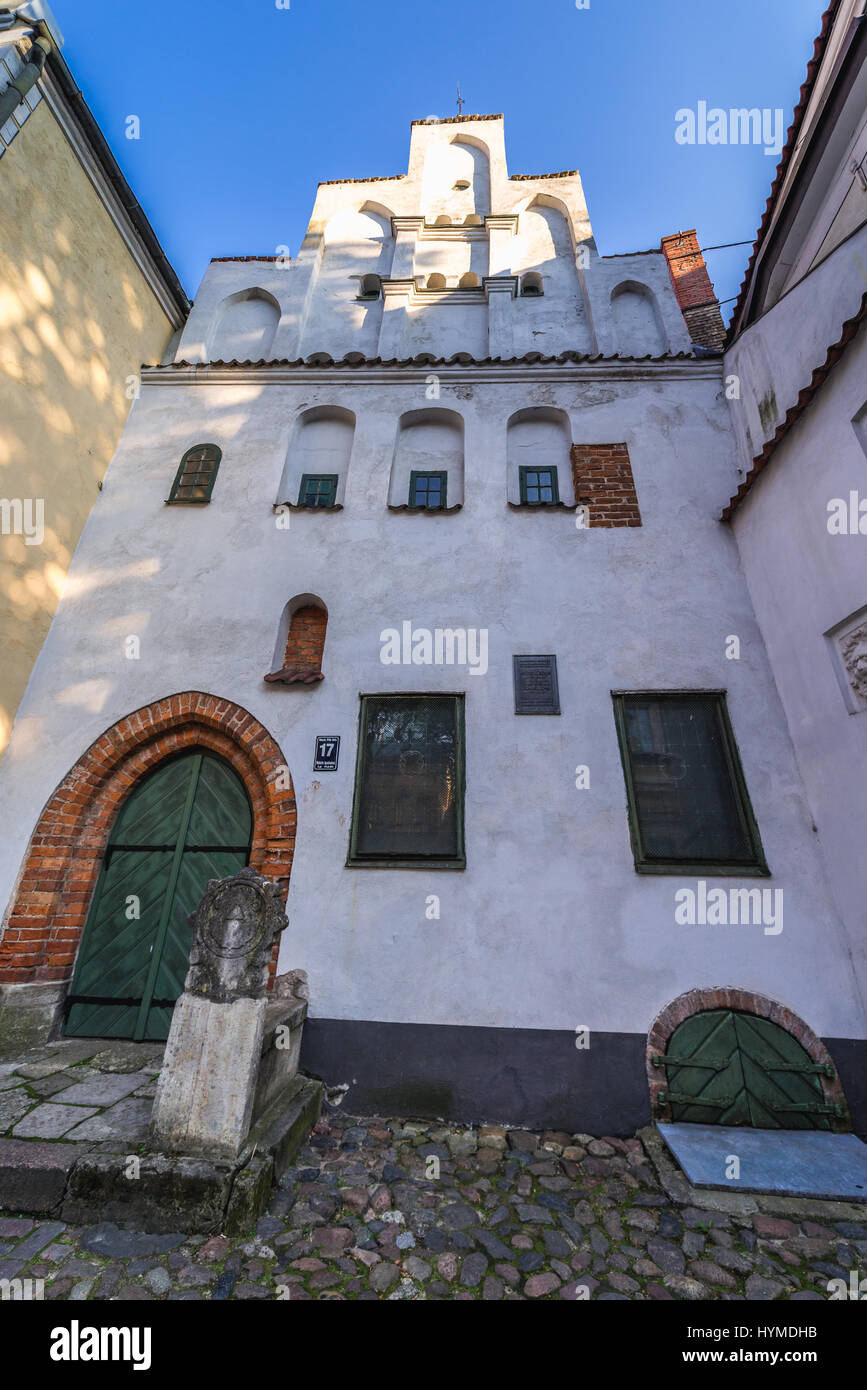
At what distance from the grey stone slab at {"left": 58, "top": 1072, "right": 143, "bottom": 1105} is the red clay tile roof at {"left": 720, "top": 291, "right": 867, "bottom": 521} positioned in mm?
6962

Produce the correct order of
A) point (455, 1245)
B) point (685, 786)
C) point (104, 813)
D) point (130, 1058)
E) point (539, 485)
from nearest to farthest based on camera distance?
point (455, 1245) < point (130, 1058) < point (685, 786) < point (104, 813) < point (539, 485)

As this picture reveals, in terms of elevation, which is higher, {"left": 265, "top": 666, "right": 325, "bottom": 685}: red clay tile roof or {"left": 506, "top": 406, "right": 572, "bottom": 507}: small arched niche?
{"left": 506, "top": 406, "right": 572, "bottom": 507}: small arched niche

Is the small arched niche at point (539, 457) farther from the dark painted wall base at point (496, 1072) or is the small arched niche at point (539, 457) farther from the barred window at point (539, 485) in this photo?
the dark painted wall base at point (496, 1072)

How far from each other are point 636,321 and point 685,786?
6774mm

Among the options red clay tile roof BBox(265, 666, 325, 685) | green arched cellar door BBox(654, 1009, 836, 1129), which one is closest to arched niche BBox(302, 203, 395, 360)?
red clay tile roof BBox(265, 666, 325, 685)

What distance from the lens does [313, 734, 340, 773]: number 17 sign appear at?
16.1ft

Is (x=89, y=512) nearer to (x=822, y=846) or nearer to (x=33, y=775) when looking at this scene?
(x=33, y=775)

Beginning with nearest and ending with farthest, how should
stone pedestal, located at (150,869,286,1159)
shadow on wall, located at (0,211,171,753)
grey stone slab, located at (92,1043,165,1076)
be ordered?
stone pedestal, located at (150,869,286,1159) → grey stone slab, located at (92,1043,165,1076) → shadow on wall, located at (0,211,171,753)

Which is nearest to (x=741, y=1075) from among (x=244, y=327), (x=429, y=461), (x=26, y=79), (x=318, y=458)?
(x=429, y=461)

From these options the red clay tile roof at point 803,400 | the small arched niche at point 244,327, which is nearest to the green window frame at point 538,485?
the red clay tile roof at point 803,400

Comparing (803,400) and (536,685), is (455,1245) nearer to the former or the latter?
(536,685)

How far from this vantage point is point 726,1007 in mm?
4035

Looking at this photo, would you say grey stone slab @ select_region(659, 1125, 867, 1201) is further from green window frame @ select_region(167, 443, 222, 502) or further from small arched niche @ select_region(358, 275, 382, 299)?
small arched niche @ select_region(358, 275, 382, 299)
